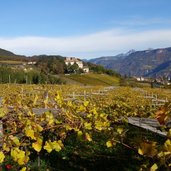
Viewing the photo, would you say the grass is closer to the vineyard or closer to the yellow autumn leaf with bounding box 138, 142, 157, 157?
the vineyard

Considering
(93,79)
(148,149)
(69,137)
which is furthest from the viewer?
(93,79)

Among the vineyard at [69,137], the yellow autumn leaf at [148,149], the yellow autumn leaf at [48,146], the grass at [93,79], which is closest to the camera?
the yellow autumn leaf at [148,149]

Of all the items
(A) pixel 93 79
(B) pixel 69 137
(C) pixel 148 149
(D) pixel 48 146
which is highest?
(C) pixel 148 149

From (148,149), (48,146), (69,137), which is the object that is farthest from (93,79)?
(148,149)

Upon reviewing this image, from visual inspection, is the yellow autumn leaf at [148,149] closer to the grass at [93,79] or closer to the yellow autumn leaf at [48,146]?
the yellow autumn leaf at [48,146]

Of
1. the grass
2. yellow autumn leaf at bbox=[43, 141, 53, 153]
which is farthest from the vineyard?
the grass

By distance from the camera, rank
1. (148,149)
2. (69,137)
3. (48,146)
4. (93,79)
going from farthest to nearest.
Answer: (93,79), (69,137), (48,146), (148,149)

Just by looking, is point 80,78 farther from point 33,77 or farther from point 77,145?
point 77,145

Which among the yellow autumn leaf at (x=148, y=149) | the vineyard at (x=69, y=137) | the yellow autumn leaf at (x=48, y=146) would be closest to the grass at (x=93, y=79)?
the vineyard at (x=69, y=137)

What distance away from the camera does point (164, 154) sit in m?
2.54

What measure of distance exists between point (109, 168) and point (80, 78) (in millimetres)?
119758

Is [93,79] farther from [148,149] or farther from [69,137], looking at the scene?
[148,149]

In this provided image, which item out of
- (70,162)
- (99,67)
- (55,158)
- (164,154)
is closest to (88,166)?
(70,162)

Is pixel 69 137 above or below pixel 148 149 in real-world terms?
below
